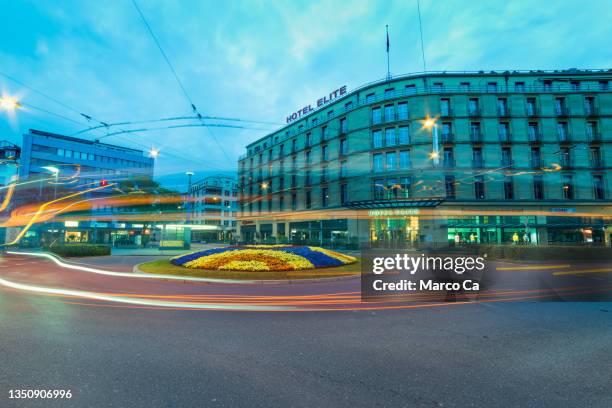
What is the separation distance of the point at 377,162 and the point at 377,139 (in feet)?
11.0

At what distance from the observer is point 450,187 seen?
114ft

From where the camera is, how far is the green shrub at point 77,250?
69.8ft

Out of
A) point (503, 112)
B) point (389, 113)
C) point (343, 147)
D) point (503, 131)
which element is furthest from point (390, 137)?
point (503, 112)

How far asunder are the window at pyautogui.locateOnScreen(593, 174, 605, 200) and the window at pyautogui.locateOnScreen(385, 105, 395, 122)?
26.3 m

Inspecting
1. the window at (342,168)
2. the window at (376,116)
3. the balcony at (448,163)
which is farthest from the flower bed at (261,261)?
the window at (376,116)

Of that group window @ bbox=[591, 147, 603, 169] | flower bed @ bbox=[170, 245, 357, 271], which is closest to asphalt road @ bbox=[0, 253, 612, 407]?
flower bed @ bbox=[170, 245, 357, 271]

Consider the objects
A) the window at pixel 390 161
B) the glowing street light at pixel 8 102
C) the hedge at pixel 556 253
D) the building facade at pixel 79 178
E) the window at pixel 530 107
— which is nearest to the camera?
the glowing street light at pixel 8 102

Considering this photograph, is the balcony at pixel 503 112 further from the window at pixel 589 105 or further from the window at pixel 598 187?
the window at pixel 598 187

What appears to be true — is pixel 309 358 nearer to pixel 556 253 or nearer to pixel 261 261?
pixel 261 261

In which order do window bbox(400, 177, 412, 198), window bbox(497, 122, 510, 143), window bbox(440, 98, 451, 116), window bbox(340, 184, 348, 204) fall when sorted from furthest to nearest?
window bbox(340, 184, 348, 204) < window bbox(440, 98, 451, 116) < window bbox(400, 177, 412, 198) < window bbox(497, 122, 510, 143)

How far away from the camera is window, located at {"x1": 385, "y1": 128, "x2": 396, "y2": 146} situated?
1500 inches

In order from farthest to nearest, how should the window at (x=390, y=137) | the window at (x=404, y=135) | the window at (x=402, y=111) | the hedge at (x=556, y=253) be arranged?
the window at (x=390, y=137), the window at (x=402, y=111), the window at (x=404, y=135), the hedge at (x=556, y=253)

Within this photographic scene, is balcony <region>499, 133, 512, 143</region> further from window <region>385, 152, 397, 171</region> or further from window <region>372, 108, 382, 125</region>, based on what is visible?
window <region>372, 108, 382, 125</region>

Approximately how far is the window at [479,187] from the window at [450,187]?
8.24 feet
